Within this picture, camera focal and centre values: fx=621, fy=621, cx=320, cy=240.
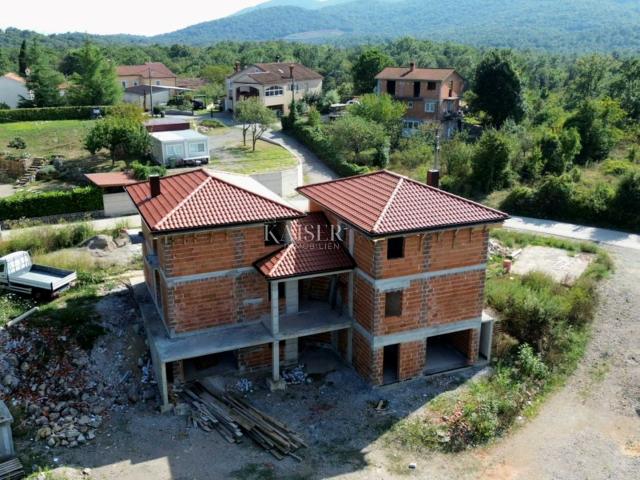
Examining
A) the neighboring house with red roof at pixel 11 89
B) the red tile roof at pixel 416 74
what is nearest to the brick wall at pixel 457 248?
the red tile roof at pixel 416 74

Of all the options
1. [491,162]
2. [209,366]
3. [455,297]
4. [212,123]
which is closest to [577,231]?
[491,162]

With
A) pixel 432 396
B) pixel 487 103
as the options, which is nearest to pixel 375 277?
pixel 432 396

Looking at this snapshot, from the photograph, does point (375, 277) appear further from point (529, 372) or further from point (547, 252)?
point (547, 252)

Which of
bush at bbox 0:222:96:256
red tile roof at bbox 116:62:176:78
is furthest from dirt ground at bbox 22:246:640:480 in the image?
red tile roof at bbox 116:62:176:78

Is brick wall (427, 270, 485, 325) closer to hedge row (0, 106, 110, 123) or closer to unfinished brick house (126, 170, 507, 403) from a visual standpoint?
unfinished brick house (126, 170, 507, 403)

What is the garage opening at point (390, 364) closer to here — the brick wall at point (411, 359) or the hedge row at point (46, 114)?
the brick wall at point (411, 359)
